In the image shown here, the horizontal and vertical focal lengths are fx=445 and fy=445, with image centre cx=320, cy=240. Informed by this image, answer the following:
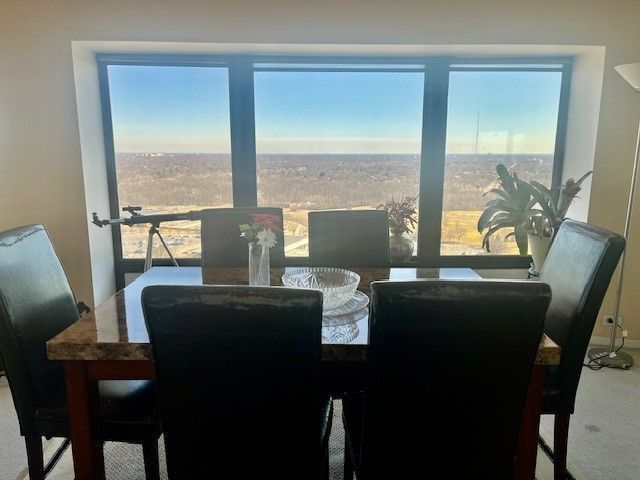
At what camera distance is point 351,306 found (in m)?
1.70

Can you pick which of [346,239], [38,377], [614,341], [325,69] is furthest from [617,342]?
[38,377]

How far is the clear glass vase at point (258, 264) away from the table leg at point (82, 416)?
2.27ft

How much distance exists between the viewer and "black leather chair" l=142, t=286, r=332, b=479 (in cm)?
102

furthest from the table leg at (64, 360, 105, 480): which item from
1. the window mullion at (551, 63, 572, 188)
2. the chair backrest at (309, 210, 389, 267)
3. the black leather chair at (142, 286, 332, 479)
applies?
the window mullion at (551, 63, 572, 188)

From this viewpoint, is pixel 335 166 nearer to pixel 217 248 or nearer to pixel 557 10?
pixel 217 248

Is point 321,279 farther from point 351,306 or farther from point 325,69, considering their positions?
point 325,69

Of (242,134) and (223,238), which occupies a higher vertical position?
(242,134)

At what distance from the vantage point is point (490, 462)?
3.90ft

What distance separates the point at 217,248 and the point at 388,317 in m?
1.58

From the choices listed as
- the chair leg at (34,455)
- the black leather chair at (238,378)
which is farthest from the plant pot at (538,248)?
the chair leg at (34,455)

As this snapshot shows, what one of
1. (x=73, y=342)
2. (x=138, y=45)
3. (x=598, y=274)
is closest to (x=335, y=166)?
(x=138, y=45)

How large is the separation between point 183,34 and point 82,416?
2.31 m

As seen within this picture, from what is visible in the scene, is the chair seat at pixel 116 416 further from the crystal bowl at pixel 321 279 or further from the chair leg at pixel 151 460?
the crystal bowl at pixel 321 279

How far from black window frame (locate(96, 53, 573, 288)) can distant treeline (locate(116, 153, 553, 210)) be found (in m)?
0.08
